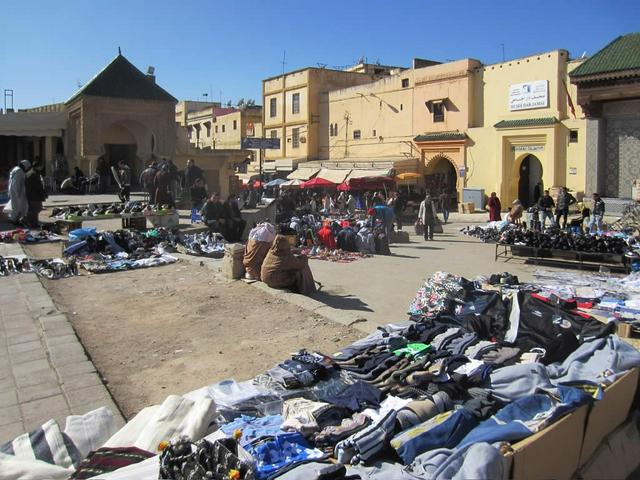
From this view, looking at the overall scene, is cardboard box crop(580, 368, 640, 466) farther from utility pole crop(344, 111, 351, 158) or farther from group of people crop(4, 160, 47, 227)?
utility pole crop(344, 111, 351, 158)

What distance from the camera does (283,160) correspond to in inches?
1615

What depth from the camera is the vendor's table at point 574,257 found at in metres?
11.8

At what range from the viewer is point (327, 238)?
48.6 ft

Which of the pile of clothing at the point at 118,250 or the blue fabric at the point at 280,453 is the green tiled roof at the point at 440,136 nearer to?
the pile of clothing at the point at 118,250

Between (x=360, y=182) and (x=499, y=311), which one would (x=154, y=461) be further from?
(x=360, y=182)

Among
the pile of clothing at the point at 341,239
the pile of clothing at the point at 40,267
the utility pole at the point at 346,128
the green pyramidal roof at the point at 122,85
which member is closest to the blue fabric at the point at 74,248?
the pile of clothing at the point at 40,267

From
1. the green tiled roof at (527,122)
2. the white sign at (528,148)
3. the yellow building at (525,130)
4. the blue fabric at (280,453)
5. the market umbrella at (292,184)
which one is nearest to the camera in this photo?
the blue fabric at (280,453)

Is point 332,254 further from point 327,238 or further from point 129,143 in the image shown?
point 129,143

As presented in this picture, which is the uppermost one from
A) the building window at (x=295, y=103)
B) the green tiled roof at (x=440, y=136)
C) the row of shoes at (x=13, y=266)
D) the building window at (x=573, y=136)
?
the building window at (x=295, y=103)

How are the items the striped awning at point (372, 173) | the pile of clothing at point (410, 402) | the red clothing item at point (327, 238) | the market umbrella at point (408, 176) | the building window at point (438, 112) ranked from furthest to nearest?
the market umbrella at point (408, 176)
the building window at point (438, 112)
the striped awning at point (372, 173)
the red clothing item at point (327, 238)
the pile of clothing at point (410, 402)

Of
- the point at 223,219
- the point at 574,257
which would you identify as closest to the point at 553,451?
the point at 574,257

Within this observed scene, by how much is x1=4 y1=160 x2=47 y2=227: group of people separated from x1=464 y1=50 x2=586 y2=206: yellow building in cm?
2115

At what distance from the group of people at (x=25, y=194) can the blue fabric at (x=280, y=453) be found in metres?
12.9

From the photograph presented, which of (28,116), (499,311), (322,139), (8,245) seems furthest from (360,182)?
(499,311)
